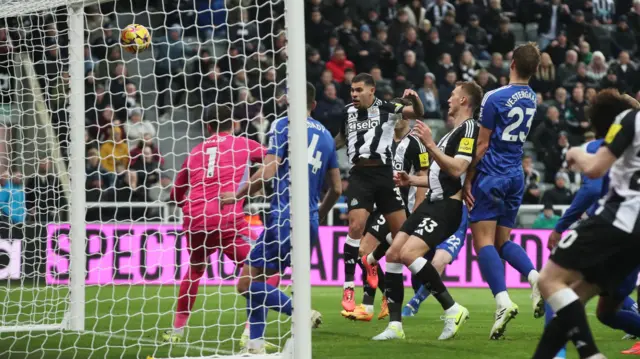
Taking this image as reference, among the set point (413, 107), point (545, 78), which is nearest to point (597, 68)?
point (545, 78)

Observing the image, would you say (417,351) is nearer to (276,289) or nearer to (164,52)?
(276,289)

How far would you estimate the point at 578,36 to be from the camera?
19359 mm

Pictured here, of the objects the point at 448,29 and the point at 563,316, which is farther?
the point at 448,29

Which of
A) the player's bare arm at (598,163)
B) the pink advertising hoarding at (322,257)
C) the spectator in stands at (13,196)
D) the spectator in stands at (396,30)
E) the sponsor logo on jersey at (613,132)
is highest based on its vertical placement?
the spectator in stands at (396,30)

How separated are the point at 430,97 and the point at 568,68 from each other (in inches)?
117

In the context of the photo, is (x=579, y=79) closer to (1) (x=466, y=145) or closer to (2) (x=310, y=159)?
(1) (x=466, y=145)

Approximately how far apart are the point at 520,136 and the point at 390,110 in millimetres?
1978

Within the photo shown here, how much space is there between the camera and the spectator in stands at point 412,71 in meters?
17.7

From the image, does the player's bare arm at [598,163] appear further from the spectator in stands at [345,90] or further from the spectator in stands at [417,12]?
the spectator in stands at [417,12]

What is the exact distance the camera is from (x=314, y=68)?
17.0 metres

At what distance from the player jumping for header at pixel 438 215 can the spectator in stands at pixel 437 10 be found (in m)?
11.8

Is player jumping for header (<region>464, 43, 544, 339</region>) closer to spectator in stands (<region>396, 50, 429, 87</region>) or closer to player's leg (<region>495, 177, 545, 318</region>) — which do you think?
player's leg (<region>495, 177, 545, 318</region>)

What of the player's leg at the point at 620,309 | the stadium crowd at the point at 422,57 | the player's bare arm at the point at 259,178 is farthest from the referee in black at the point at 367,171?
the stadium crowd at the point at 422,57

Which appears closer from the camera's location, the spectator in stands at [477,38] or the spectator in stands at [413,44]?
the spectator in stands at [413,44]
